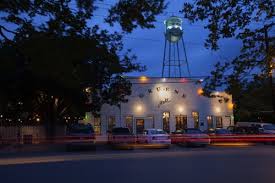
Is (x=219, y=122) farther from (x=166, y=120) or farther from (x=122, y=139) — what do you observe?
(x=122, y=139)

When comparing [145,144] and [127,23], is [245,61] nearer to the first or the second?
[127,23]

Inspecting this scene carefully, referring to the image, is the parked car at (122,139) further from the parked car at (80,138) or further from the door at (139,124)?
the door at (139,124)

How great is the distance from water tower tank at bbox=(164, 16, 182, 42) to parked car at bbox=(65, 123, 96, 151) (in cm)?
Answer: 2258

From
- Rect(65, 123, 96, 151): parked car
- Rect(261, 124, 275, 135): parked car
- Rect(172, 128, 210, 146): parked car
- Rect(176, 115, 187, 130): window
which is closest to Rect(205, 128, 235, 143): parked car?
Rect(172, 128, 210, 146): parked car

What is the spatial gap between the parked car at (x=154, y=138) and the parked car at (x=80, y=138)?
3.74 metres

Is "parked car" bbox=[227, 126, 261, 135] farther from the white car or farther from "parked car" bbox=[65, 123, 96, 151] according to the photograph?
"parked car" bbox=[65, 123, 96, 151]

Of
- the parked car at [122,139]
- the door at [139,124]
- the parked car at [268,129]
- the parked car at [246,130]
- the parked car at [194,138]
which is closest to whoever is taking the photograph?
the parked car at [122,139]

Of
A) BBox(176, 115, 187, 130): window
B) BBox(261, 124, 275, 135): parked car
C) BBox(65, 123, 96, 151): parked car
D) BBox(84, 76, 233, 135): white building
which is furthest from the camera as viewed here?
BBox(176, 115, 187, 130): window

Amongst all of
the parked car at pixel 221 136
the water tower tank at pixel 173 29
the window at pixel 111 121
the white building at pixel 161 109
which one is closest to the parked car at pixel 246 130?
the parked car at pixel 221 136

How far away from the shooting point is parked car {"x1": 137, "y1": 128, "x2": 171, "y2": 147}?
38719mm

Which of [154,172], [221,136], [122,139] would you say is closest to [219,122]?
[221,136]

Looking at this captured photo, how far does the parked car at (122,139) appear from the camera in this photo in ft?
128

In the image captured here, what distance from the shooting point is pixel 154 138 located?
128 ft

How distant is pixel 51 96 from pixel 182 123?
1582cm
